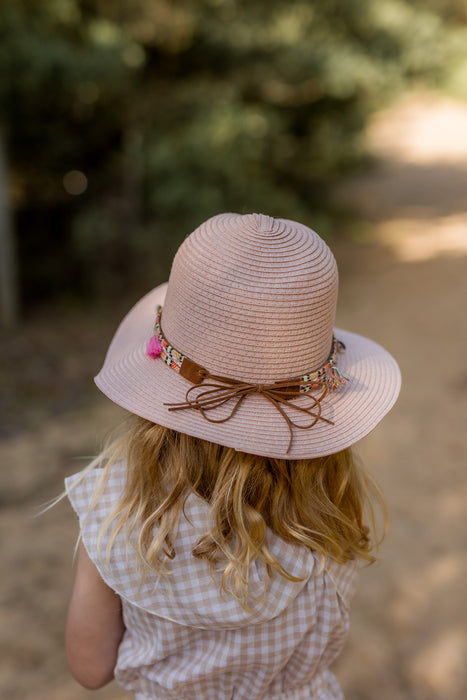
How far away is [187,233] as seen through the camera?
5902 mm

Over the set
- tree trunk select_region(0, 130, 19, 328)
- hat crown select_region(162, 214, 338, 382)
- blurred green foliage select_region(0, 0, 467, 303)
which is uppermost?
hat crown select_region(162, 214, 338, 382)

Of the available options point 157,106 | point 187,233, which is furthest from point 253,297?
point 157,106

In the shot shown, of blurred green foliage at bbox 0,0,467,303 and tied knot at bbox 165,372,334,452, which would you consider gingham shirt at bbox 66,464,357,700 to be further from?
blurred green foliage at bbox 0,0,467,303

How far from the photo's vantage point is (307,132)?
27.0ft

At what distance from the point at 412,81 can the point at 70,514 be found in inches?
265

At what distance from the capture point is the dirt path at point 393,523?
2.45m

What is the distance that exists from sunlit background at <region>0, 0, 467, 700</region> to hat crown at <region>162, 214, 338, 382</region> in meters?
1.80

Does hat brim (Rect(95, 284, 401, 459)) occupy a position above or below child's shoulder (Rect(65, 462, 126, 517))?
above

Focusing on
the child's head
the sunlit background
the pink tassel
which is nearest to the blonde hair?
the child's head

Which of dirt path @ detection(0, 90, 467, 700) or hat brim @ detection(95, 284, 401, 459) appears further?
dirt path @ detection(0, 90, 467, 700)

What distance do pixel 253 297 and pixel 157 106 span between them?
5421 mm

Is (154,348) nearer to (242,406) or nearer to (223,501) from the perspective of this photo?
(242,406)

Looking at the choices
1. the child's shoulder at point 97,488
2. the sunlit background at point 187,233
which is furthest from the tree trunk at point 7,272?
the child's shoulder at point 97,488

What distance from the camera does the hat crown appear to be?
3.59 ft
